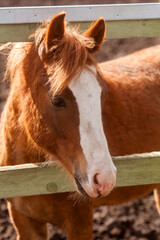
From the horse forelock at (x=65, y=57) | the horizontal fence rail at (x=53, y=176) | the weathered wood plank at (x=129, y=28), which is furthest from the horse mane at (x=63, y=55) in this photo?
the horizontal fence rail at (x=53, y=176)

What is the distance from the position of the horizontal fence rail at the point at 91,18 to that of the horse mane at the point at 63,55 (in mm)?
88

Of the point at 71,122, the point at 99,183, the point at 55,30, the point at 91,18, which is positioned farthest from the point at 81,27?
the point at 99,183

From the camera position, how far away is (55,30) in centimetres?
217

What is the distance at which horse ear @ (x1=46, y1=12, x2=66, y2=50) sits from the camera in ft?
6.90

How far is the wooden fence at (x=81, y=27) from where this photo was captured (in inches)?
80.7

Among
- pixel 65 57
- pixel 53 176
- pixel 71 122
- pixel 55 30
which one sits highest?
pixel 55 30

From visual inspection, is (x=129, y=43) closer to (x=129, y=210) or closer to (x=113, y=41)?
(x=113, y=41)

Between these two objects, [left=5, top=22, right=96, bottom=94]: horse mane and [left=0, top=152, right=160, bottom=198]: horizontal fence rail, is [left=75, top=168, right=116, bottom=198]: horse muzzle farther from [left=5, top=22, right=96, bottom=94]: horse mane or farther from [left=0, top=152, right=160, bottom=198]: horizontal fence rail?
[left=5, top=22, right=96, bottom=94]: horse mane

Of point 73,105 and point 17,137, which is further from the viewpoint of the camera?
point 17,137

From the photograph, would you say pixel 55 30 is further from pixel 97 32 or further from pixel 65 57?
pixel 97 32

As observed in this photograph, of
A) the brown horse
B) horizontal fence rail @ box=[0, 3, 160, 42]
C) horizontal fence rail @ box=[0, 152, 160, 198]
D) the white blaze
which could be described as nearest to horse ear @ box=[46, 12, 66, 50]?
the brown horse

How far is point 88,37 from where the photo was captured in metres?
2.32

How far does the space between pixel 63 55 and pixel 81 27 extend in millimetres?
350

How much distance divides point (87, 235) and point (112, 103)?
1061 mm
